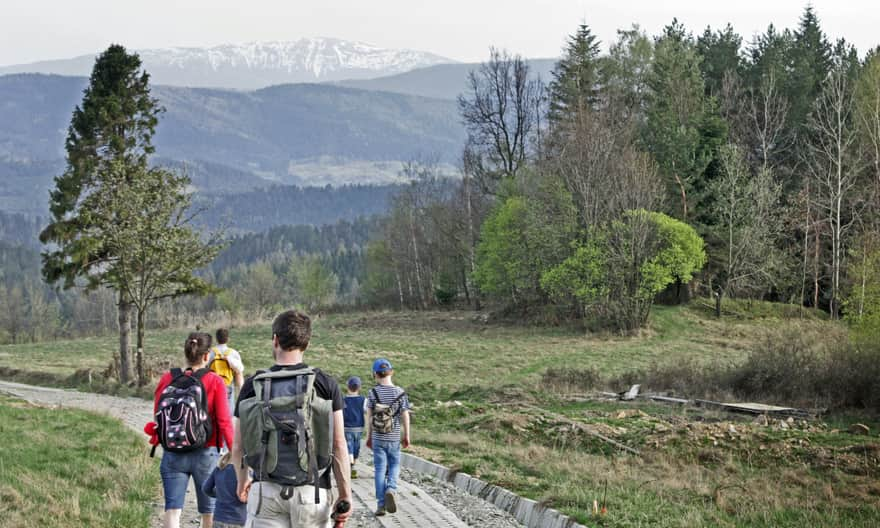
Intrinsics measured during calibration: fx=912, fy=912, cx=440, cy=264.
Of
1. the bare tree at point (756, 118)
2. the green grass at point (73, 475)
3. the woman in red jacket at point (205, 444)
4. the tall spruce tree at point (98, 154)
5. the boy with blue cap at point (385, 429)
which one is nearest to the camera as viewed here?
the woman in red jacket at point (205, 444)

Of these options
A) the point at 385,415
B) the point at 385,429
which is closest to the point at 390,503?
the point at 385,429

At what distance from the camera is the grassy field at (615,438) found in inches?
435

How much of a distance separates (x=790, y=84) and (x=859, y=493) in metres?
59.4

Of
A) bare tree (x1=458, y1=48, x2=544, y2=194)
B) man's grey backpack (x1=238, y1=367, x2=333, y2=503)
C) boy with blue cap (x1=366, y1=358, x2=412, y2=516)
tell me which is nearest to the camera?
man's grey backpack (x1=238, y1=367, x2=333, y2=503)

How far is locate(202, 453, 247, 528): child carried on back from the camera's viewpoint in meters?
6.99

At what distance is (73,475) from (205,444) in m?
5.48

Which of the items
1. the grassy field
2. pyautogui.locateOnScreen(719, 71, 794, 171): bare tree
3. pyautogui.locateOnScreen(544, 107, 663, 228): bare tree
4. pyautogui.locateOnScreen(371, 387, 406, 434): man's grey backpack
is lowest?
the grassy field

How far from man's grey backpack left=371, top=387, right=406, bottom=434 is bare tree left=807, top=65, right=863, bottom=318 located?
137 feet

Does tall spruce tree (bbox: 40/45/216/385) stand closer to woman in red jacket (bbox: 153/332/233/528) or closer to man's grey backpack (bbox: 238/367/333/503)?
woman in red jacket (bbox: 153/332/233/528)

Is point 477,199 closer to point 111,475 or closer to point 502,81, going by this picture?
point 502,81

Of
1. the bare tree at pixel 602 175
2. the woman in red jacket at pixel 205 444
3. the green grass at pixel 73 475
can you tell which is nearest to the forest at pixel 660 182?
the bare tree at pixel 602 175

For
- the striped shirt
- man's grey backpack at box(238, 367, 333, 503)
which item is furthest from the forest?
man's grey backpack at box(238, 367, 333, 503)

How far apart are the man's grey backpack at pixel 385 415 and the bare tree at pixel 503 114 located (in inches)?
2166

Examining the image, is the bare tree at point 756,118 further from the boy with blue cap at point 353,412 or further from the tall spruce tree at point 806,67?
the boy with blue cap at point 353,412
